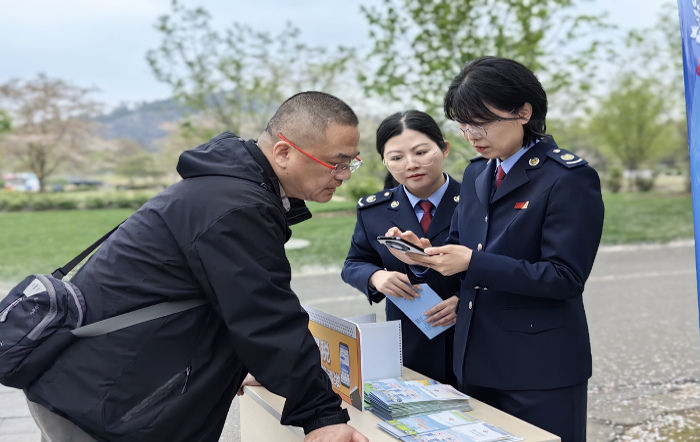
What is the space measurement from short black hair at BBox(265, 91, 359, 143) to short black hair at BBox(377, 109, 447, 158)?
0.75 metres

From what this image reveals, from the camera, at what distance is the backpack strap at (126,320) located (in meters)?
1.66

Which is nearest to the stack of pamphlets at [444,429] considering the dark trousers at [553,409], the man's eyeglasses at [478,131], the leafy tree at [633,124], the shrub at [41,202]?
the dark trousers at [553,409]

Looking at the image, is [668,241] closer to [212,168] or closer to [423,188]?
[423,188]

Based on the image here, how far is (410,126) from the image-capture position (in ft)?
8.74

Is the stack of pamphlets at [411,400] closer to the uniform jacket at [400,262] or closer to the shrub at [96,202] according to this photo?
the uniform jacket at [400,262]

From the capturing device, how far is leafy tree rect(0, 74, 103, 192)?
42.7 ft

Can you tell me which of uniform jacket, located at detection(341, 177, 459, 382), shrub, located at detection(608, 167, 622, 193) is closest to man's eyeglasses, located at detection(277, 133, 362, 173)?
uniform jacket, located at detection(341, 177, 459, 382)

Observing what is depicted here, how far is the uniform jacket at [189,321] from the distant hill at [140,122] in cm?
1139

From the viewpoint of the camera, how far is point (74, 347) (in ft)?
5.54

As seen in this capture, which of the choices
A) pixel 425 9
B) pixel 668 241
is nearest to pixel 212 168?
pixel 425 9

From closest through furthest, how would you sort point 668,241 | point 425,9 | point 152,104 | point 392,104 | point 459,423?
→ point 459,423, point 425,9, point 392,104, point 668,241, point 152,104

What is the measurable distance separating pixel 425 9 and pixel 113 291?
714 centimetres

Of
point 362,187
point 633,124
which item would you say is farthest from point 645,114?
point 362,187

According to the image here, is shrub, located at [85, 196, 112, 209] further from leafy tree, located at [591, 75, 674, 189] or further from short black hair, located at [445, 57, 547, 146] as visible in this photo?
short black hair, located at [445, 57, 547, 146]
